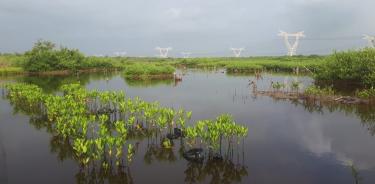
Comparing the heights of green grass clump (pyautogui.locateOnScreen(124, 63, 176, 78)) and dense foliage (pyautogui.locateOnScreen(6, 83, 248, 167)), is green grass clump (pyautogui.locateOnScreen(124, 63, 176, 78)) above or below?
above

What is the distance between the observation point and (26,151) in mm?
16859

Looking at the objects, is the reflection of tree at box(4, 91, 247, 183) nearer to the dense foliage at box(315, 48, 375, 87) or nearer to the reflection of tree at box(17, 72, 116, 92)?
the dense foliage at box(315, 48, 375, 87)

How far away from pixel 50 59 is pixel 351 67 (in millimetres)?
56890

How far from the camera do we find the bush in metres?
67.6

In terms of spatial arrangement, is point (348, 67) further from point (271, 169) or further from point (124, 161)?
point (124, 161)

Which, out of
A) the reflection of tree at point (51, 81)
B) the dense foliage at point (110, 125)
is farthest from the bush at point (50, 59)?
the dense foliage at point (110, 125)

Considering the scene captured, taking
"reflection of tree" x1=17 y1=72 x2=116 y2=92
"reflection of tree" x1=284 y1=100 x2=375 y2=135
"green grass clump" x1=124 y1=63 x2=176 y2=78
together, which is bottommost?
"reflection of tree" x1=284 y1=100 x2=375 y2=135

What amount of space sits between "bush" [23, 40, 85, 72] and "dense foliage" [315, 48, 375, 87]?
51447mm

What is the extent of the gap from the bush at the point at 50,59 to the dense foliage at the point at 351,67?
51.4m

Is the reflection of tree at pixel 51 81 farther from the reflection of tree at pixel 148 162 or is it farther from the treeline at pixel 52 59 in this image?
the reflection of tree at pixel 148 162

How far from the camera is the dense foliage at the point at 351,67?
33719mm

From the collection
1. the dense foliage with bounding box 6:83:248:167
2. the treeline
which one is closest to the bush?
the treeline

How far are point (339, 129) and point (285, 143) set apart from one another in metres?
5.17

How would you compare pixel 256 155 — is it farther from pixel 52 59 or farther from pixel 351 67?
pixel 52 59
